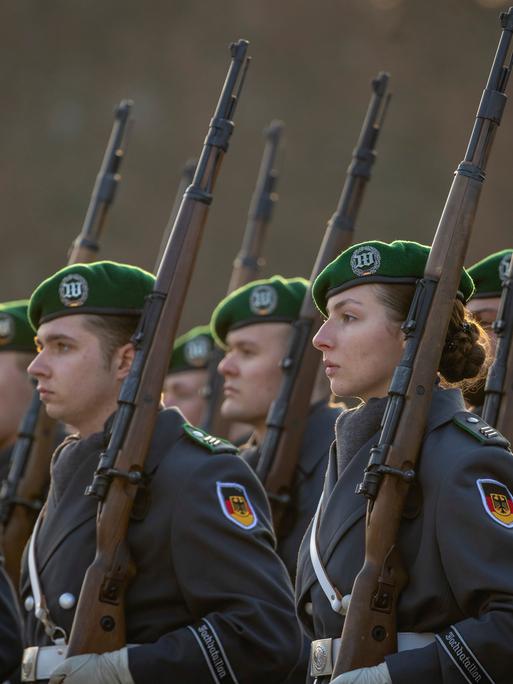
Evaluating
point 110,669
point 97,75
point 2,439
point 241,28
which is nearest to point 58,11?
point 97,75

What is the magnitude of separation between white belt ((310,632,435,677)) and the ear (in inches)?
59.2

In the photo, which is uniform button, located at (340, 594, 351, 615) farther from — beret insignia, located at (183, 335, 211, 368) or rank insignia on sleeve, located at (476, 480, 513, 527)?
beret insignia, located at (183, 335, 211, 368)

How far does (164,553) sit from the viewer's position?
456 cm

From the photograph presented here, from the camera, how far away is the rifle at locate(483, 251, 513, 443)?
199 inches

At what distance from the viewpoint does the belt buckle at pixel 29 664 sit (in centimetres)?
462

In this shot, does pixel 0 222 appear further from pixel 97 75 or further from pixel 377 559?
pixel 377 559

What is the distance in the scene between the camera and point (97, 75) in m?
14.7

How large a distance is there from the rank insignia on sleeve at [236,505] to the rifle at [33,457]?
2.33m

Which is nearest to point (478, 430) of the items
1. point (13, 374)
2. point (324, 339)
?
point (324, 339)

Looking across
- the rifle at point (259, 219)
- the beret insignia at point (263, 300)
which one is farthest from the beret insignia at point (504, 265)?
the rifle at point (259, 219)

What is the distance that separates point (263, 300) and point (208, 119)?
772 cm

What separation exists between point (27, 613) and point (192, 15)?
34.3 feet

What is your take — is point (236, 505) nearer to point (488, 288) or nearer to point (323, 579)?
point (323, 579)

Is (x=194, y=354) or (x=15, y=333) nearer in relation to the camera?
(x=15, y=333)
